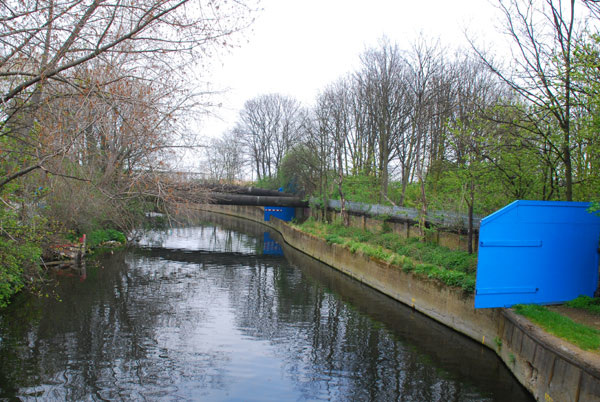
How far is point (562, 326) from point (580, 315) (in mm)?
1189

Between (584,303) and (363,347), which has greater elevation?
(584,303)

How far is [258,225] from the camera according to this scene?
150 feet

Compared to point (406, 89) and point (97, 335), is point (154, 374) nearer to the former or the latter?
point (97, 335)

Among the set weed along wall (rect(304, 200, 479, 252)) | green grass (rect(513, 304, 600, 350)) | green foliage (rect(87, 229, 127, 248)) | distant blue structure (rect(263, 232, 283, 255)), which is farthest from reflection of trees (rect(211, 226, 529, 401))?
distant blue structure (rect(263, 232, 283, 255))

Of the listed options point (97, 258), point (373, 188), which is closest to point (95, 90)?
point (97, 258)

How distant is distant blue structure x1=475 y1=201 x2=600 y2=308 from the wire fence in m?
4.57

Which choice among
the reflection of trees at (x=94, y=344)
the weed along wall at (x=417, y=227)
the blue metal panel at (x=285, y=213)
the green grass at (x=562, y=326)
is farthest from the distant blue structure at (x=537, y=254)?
the blue metal panel at (x=285, y=213)

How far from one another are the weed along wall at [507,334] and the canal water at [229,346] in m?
0.35

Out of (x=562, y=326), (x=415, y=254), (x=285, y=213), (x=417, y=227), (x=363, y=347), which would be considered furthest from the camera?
(x=285, y=213)

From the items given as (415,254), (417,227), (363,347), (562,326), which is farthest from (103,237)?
(562,326)

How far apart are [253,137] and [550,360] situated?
165ft

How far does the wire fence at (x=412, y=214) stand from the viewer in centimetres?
1443

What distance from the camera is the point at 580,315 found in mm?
8492

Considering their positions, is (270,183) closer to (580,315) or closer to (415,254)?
(415,254)
